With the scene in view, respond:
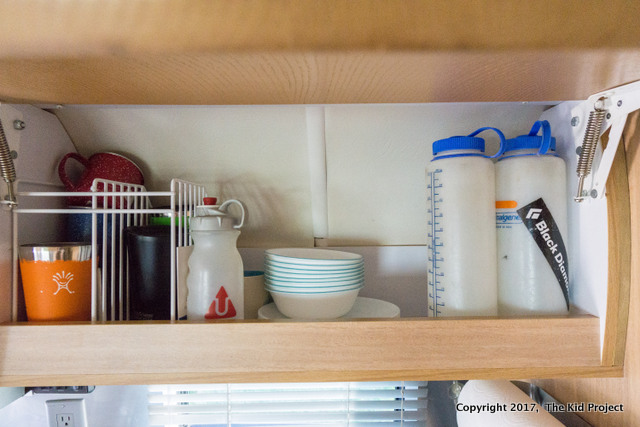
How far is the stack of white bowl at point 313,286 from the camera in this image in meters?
0.73

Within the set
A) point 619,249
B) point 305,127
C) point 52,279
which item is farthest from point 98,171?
point 619,249

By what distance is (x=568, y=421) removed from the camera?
2.48 ft

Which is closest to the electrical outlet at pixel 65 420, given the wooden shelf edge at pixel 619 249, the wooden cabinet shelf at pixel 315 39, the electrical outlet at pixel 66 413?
the electrical outlet at pixel 66 413

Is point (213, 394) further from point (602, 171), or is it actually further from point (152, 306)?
point (602, 171)

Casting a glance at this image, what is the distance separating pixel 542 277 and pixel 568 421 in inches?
13.3

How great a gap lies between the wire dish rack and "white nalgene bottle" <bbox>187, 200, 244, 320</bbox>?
38 mm

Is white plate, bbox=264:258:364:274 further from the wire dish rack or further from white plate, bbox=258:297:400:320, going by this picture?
the wire dish rack

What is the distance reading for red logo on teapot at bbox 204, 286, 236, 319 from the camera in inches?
27.5

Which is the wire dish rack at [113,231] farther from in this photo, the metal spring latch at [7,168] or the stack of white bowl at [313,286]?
the stack of white bowl at [313,286]

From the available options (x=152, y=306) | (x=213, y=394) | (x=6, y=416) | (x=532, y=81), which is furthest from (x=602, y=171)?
(x=6, y=416)

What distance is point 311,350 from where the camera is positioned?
64 centimetres

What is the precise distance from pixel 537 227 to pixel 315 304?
0.46 meters

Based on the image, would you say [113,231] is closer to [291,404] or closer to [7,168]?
[7,168]

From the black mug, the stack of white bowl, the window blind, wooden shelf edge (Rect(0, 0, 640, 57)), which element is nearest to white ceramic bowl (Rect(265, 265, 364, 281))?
the stack of white bowl
